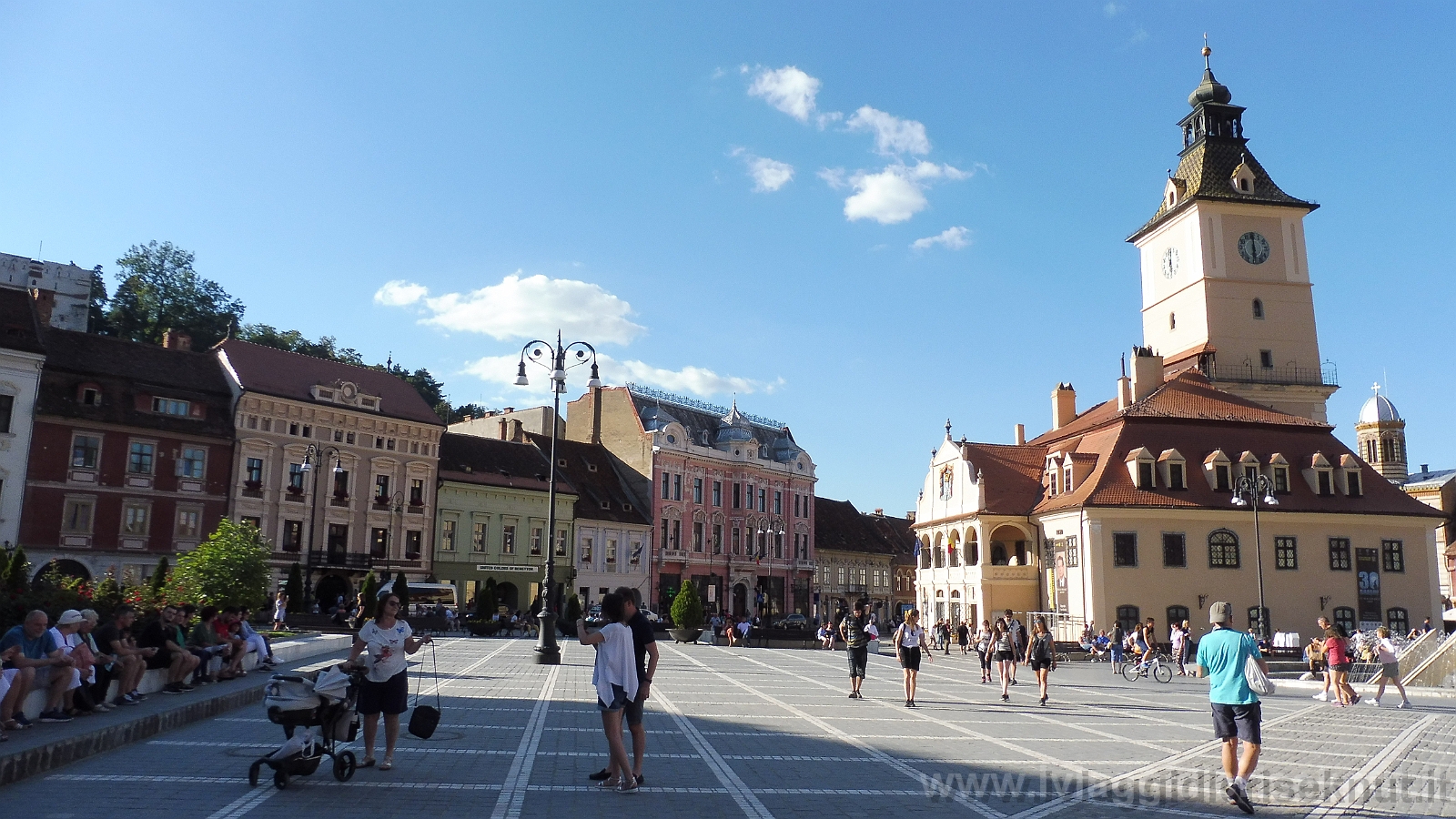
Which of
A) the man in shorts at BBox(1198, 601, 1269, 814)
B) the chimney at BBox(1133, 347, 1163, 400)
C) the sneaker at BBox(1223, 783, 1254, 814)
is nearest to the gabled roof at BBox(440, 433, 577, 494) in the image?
the chimney at BBox(1133, 347, 1163, 400)

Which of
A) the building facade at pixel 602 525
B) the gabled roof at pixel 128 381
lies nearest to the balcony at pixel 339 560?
the gabled roof at pixel 128 381

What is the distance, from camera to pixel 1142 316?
233 feet

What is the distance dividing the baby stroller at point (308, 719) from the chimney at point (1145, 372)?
5081cm

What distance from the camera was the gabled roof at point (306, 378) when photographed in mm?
49812

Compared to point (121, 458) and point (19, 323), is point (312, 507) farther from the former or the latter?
point (19, 323)

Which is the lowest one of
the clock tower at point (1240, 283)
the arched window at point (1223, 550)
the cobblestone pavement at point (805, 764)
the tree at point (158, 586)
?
the cobblestone pavement at point (805, 764)

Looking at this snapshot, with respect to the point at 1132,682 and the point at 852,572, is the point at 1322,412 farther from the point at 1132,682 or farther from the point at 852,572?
the point at 1132,682

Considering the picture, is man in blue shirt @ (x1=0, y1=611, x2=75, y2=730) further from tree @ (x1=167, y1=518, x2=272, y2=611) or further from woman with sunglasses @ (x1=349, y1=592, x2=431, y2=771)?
tree @ (x1=167, y1=518, x2=272, y2=611)

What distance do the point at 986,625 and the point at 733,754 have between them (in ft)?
126

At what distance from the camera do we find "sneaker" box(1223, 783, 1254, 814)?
29.1ft

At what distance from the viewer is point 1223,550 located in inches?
1796

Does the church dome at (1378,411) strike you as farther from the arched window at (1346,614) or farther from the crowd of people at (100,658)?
the crowd of people at (100,658)

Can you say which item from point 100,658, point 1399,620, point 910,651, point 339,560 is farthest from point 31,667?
point 1399,620

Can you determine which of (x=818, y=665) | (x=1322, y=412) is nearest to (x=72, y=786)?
(x=818, y=665)
